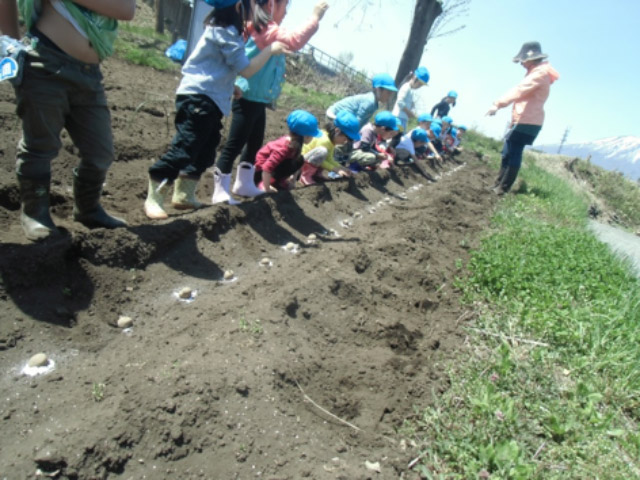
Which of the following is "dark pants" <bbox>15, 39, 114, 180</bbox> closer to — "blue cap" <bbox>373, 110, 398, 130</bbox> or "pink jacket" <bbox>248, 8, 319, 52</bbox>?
"pink jacket" <bbox>248, 8, 319, 52</bbox>

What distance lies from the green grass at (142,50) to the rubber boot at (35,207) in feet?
23.4

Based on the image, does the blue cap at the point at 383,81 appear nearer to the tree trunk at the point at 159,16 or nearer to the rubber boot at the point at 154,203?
the rubber boot at the point at 154,203

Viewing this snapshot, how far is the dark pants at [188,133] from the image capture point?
3010 millimetres

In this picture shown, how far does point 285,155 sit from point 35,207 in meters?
2.44

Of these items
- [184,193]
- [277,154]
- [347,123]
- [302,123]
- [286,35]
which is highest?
[286,35]

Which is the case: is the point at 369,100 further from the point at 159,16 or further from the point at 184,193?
the point at 159,16

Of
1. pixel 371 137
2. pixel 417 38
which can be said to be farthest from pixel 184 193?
pixel 417 38

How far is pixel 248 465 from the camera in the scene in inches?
66.5

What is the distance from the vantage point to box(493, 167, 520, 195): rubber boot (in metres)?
8.31

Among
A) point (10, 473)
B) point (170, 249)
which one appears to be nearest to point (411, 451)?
point (10, 473)

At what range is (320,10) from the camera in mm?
3451

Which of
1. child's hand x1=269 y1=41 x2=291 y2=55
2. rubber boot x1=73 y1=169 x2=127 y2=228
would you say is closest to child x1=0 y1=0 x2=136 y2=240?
rubber boot x1=73 y1=169 x2=127 y2=228

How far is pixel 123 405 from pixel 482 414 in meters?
1.56

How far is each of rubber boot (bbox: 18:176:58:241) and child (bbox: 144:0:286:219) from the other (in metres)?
0.75
